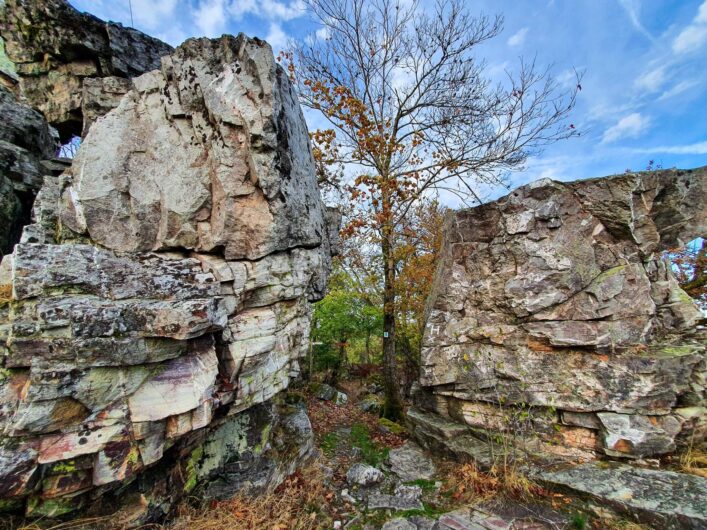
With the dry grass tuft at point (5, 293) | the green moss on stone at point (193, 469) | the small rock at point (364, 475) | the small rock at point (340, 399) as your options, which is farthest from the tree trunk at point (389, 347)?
the dry grass tuft at point (5, 293)

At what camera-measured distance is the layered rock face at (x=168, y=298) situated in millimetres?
3234

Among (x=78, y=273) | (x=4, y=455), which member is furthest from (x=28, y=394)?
(x=78, y=273)

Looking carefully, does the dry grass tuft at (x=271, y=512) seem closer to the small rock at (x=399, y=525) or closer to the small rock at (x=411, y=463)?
the small rock at (x=399, y=525)

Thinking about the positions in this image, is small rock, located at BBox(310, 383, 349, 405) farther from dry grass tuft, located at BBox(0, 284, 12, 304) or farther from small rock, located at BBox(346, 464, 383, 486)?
dry grass tuft, located at BBox(0, 284, 12, 304)

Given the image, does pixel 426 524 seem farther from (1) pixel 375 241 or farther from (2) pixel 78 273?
(1) pixel 375 241

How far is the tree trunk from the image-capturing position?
30.8 ft

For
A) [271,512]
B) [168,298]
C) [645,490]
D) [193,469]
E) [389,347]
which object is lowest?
[271,512]

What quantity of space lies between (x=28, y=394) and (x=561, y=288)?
7.52 metres

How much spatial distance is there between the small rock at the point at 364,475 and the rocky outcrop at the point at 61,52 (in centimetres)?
857

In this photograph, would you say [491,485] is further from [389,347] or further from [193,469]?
[389,347]

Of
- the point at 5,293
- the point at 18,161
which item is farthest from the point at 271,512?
the point at 18,161

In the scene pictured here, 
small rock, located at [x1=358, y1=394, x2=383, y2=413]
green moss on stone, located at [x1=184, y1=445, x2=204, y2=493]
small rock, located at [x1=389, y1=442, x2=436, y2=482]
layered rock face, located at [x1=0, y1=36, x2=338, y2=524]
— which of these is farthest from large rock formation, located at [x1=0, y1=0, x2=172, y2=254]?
small rock, located at [x1=358, y1=394, x2=383, y2=413]

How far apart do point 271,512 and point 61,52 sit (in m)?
9.29

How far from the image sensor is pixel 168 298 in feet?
13.1
